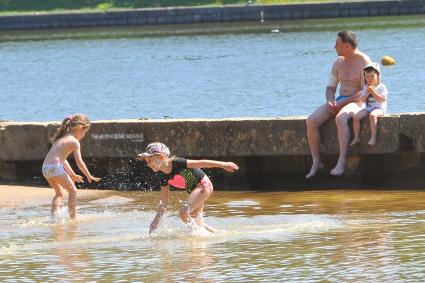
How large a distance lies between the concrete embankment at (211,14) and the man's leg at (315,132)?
143 feet

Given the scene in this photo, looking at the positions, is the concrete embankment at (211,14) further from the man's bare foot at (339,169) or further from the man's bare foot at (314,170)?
the man's bare foot at (339,169)

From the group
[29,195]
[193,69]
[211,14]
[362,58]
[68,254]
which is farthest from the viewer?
[211,14]

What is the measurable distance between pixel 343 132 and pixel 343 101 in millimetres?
481

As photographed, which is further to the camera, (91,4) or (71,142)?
(91,4)

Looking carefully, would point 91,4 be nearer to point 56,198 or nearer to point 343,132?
point 343,132

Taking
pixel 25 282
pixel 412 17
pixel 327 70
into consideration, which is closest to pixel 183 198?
pixel 25 282

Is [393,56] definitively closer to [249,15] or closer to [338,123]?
[249,15]

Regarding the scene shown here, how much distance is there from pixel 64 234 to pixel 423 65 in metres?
25.3

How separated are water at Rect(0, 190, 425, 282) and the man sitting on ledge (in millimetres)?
480

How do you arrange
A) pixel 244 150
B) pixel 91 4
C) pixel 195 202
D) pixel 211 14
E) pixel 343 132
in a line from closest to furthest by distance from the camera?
pixel 195 202, pixel 343 132, pixel 244 150, pixel 211 14, pixel 91 4

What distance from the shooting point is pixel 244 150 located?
15.4 metres

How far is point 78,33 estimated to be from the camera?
6053 cm

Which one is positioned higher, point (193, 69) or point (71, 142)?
point (71, 142)

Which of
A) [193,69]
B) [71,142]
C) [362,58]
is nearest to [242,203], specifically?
[71,142]
